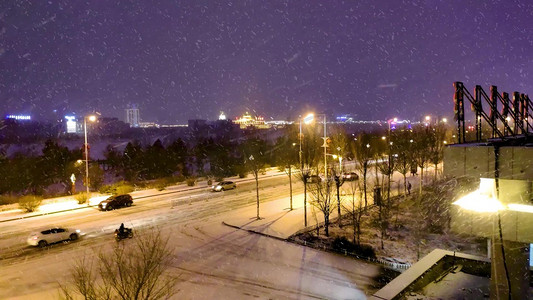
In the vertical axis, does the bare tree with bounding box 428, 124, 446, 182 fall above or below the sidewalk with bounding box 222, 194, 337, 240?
above

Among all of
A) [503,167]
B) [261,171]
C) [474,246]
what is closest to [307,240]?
[474,246]

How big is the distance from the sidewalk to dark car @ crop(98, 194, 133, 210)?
9.85m

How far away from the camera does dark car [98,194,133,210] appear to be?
30.4 metres

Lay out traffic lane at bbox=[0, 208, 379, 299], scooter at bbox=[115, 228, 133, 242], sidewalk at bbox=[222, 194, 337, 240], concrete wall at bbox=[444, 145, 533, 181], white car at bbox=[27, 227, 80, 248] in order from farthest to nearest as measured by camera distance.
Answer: sidewalk at bbox=[222, 194, 337, 240]
scooter at bbox=[115, 228, 133, 242]
white car at bbox=[27, 227, 80, 248]
traffic lane at bbox=[0, 208, 379, 299]
concrete wall at bbox=[444, 145, 533, 181]

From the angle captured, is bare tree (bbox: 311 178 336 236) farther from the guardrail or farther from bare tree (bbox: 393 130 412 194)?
bare tree (bbox: 393 130 412 194)

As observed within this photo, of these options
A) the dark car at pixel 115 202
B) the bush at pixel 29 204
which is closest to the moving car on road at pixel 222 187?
the dark car at pixel 115 202

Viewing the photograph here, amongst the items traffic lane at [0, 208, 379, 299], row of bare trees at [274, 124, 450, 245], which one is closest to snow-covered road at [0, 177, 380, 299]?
traffic lane at [0, 208, 379, 299]

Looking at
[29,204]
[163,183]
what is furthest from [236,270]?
[163,183]

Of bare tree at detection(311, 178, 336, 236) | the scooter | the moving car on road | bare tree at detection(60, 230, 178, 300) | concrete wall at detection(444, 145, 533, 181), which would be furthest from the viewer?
the moving car on road

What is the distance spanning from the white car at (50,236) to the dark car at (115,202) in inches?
307

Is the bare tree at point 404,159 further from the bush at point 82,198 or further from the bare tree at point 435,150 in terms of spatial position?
the bush at point 82,198

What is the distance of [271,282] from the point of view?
16.0 m

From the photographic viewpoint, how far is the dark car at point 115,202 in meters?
30.4

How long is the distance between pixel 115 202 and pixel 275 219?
1376cm
